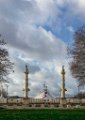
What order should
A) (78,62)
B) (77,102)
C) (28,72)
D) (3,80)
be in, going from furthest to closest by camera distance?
(28,72)
(77,102)
(78,62)
(3,80)

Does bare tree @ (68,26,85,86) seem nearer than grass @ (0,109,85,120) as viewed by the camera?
No

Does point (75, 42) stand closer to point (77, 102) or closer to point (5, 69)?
point (5, 69)

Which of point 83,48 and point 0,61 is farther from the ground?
point 83,48

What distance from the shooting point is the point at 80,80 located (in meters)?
57.2

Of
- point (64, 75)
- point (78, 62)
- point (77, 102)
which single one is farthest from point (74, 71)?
point (64, 75)

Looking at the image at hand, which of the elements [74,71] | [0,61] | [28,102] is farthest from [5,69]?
[28,102]

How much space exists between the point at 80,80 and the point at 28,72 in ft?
111

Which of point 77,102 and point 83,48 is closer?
point 83,48

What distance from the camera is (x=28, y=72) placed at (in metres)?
89.9

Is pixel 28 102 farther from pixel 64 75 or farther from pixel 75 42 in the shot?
pixel 75 42

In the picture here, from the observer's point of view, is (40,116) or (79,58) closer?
(40,116)

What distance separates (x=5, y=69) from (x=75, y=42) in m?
16.2

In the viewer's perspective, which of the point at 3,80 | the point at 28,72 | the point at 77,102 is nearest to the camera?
the point at 3,80

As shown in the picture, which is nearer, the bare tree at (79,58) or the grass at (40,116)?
the grass at (40,116)
